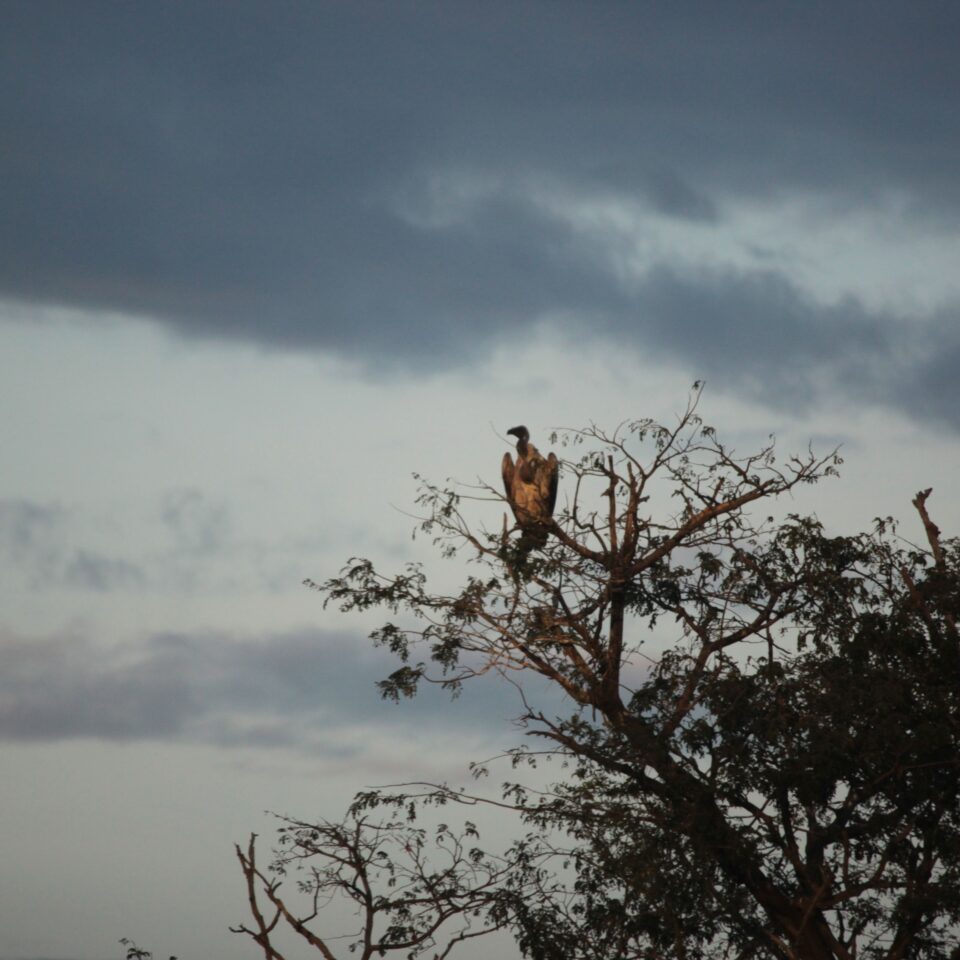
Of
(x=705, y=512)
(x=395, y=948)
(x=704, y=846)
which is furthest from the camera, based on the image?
(x=705, y=512)

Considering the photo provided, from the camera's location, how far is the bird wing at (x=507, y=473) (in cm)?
1923

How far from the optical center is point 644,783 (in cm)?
1509

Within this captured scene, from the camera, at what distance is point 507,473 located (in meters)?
19.5

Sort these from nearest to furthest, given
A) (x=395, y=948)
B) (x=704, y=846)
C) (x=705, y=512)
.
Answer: (x=395, y=948)
(x=704, y=846)
(x=705, y=512)

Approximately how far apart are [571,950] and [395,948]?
2.89 metres

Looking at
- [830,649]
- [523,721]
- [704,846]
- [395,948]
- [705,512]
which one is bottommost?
[395,948]

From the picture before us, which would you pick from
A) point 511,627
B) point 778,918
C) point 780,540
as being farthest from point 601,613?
point 778,918

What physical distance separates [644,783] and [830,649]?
8.67 ft

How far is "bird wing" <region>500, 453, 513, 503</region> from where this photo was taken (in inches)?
757

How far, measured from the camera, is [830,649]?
16094mm

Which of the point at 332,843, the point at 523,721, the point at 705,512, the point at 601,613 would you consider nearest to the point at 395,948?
the point at 332,843

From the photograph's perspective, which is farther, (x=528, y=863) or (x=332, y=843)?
(x=528, y=863)

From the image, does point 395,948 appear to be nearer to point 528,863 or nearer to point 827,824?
point 528,863

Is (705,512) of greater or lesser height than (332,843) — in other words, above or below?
above
